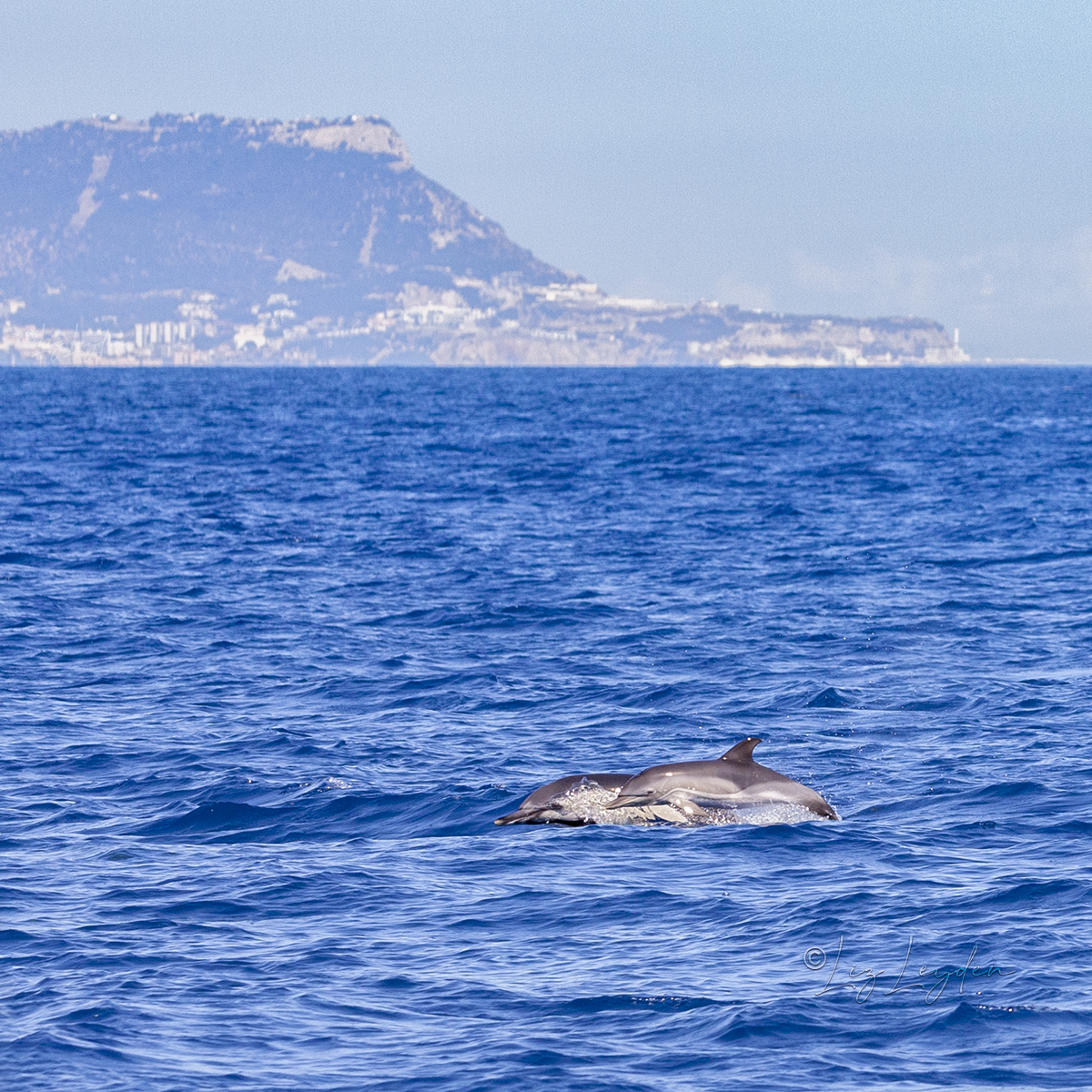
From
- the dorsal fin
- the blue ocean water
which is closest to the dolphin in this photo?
the dorsal fin

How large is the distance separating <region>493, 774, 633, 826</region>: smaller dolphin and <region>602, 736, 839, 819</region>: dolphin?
0.23 metres

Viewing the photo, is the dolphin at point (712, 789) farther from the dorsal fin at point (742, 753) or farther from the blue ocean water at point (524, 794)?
the blue ocean water at point (524, 794)

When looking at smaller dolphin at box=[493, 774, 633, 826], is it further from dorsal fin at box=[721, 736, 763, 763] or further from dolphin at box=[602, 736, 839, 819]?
dorsal fin at box=[721, 736, 763, 763]

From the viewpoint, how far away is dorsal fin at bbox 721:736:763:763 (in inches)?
744

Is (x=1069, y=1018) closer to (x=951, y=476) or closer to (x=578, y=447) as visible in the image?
(x=951, y=476)

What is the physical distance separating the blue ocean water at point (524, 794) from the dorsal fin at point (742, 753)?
816 millimetres

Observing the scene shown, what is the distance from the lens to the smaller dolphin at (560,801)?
62.2 feet

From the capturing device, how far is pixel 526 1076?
12.3 meters

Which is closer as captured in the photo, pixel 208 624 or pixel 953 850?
pixel 953 850

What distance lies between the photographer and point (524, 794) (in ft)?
66.3

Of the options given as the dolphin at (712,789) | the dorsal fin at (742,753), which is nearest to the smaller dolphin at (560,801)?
the dolphin at (712,789)

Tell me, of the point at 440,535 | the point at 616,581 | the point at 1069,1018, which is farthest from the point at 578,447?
the point at 1069,1018

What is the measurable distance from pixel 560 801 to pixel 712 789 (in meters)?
1.72

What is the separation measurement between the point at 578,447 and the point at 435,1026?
72.0m
